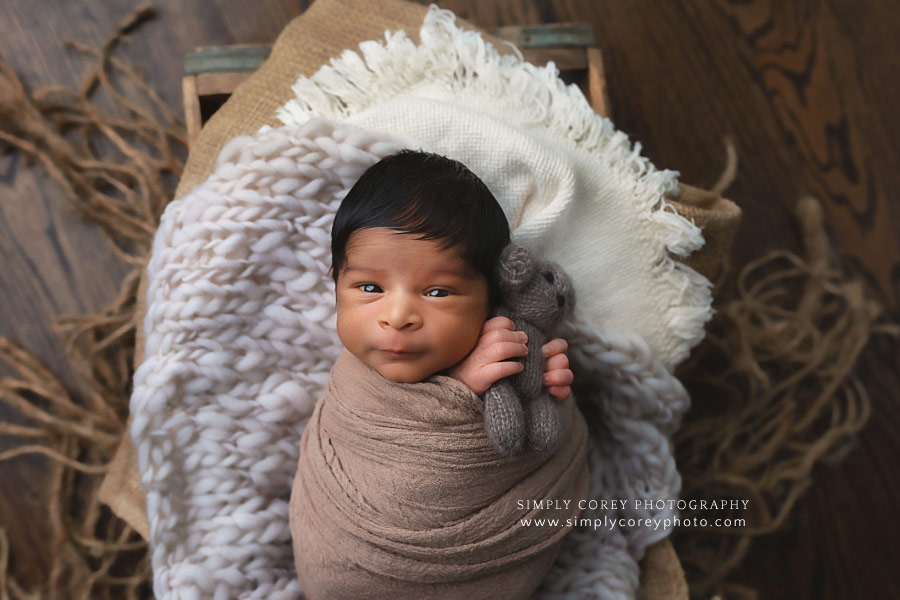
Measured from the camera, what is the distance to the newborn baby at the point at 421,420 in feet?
2.07

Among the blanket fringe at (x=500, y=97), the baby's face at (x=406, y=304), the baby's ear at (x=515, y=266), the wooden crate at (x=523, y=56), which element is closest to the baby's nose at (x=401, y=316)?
the baby's face at (x=406, y=304)

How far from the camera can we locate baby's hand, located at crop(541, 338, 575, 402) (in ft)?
2.23

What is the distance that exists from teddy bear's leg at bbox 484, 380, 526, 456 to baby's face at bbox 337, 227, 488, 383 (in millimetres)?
56

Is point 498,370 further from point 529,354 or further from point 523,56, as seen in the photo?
point 523,56

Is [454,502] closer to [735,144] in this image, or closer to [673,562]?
[673,562]

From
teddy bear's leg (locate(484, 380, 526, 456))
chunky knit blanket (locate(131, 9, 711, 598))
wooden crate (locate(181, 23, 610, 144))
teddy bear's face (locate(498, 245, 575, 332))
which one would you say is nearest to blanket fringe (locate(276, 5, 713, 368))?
chunky knit blanket (locate(131, 9, 711, 598))

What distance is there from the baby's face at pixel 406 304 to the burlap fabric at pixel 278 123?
0.36 meters

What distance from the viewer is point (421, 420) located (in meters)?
0.67

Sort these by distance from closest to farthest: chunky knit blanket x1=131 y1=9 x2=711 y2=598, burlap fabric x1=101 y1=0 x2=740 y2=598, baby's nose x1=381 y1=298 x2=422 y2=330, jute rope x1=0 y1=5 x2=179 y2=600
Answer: baby's nose x1=381 y1=298 x2=422 y2=330, chunky knit blanket x1=131 y1=9 x2=711 y2=598, burlap fabric x1=101 y1=0 x2=740 y2=598, jute rope x1=0 y1=5 x2=179 y2=600

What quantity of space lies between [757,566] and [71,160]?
4.43ft

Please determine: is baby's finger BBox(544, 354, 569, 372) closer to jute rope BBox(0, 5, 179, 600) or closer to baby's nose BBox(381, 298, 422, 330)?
baby's nose BBox(381, 298, 422, 330)

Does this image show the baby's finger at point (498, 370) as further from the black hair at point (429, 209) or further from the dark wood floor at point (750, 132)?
the dark wood floor at point (750, 132)

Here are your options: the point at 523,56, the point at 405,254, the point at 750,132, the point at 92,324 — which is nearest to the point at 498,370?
the point at 405,254

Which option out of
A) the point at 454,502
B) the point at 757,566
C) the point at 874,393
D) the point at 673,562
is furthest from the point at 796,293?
the point at 454,502
